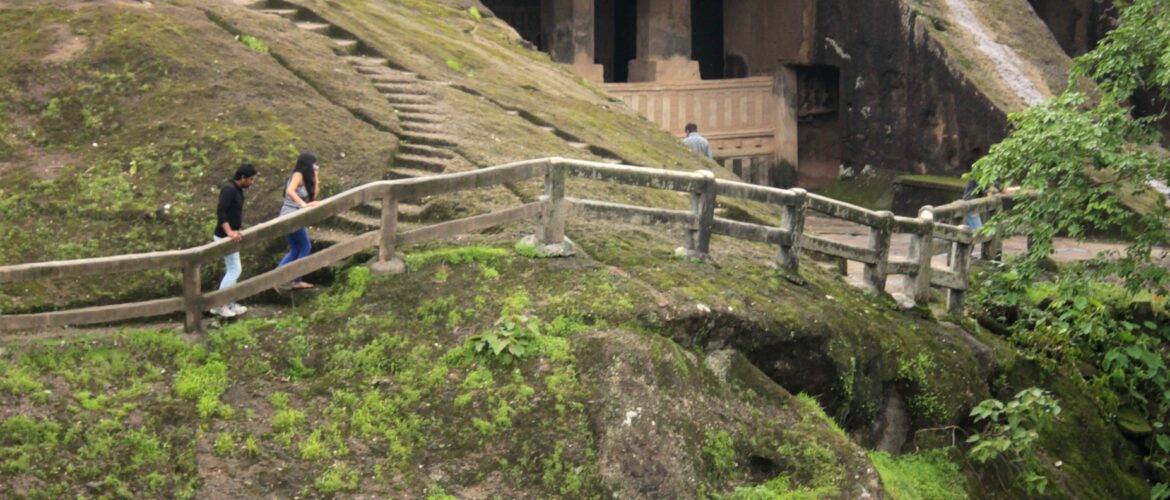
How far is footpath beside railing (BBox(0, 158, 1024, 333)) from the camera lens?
32.2 feet

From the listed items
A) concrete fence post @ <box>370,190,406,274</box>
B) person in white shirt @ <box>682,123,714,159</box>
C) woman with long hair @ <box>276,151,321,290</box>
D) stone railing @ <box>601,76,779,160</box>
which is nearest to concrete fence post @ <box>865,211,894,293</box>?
concrete fence post @ <box>370,190,406,274</box>

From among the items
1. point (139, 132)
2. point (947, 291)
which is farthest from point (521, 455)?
point (947, 291)

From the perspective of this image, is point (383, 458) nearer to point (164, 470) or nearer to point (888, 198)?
point (164, 470)

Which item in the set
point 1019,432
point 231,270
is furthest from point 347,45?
point 1019,432

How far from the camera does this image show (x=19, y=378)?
30.3ft

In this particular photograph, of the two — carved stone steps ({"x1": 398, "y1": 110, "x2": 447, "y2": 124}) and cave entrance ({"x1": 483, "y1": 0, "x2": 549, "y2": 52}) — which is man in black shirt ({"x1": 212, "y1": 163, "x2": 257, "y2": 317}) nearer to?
carved stone steps ({"x1": 398, "y1": 110, "x2": 447, "y2": 124})

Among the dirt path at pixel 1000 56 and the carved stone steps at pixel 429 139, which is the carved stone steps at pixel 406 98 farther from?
the dirt path at pixel 1000 56

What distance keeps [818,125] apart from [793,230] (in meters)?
14.2

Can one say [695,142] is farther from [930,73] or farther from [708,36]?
[708,36]

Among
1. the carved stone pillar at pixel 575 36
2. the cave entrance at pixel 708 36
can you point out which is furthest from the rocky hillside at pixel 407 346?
the cave entrance at pixel 708 36

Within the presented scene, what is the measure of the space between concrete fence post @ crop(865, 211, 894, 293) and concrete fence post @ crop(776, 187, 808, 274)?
3.24 feet

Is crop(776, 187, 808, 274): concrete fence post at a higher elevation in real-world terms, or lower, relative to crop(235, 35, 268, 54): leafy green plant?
lower

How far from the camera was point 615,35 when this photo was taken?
91.5 ft

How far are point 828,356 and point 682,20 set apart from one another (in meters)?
13.1
